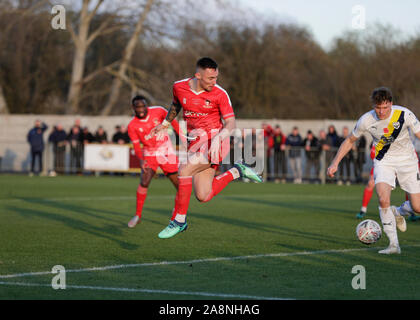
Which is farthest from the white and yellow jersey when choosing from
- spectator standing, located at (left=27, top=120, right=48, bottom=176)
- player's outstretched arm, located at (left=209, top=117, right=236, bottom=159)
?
spectator standing, located at (left=27, top=120, right=48, bottom=176)

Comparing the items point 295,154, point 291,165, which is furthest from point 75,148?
point 295,154

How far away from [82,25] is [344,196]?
20268 mm

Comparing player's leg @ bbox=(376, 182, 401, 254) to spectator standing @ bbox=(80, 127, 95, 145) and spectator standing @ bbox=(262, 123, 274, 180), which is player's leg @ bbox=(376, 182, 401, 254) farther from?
spectator standing @ bbox=(80, 127, 95, 145)

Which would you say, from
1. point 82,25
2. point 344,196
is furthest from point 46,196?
point 82,25

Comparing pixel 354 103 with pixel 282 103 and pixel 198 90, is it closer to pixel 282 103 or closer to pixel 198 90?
pixel 282 103

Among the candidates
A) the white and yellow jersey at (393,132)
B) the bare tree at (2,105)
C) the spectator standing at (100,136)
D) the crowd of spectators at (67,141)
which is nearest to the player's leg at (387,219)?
the white and yellow jersey at (393,132)

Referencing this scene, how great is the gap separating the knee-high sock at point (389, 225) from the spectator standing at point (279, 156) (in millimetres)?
18179

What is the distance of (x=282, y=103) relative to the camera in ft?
152

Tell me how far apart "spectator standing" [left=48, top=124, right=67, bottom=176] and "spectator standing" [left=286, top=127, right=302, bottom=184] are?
9.38 metres

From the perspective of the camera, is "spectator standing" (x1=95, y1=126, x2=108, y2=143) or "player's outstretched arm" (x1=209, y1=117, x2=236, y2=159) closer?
"player's outstretched arm" (x1=209, y1=117, x2=236, y2=159)

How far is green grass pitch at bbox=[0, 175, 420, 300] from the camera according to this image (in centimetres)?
654

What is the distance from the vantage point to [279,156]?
27.5 meters

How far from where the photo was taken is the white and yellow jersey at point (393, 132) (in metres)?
8.98

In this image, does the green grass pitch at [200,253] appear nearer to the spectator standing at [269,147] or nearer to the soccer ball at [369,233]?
the soccer ball at [369,233]
